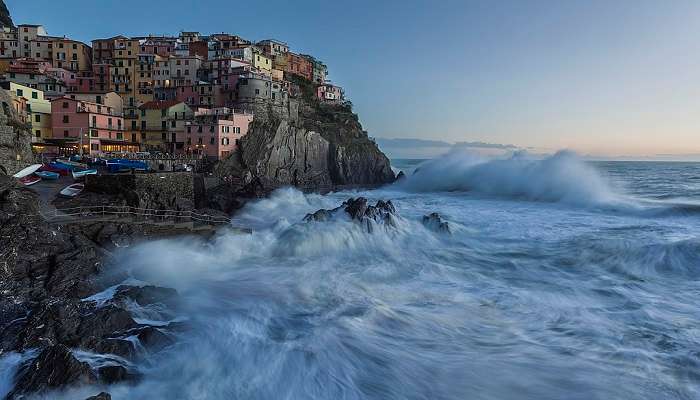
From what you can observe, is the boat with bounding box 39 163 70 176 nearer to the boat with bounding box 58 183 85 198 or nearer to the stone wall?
the stone wall

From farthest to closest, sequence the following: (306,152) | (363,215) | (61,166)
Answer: (306,152), (61,166), (363,215)

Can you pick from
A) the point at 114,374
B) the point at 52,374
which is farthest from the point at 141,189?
the point at 52,374

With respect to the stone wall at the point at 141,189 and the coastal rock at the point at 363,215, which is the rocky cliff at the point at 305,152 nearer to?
the stone wall at the point at 141,189

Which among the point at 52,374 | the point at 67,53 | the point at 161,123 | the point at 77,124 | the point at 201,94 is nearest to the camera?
the point at 52,374

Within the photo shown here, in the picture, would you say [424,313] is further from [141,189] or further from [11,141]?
[11,141]

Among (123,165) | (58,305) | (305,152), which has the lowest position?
(58,305)

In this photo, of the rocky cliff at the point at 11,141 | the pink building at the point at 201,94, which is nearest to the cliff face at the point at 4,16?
the pink building at the point at 201,94

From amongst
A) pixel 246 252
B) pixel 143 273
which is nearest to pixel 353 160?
pixel 246 252

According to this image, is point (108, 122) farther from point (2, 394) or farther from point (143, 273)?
point (2, 394)
